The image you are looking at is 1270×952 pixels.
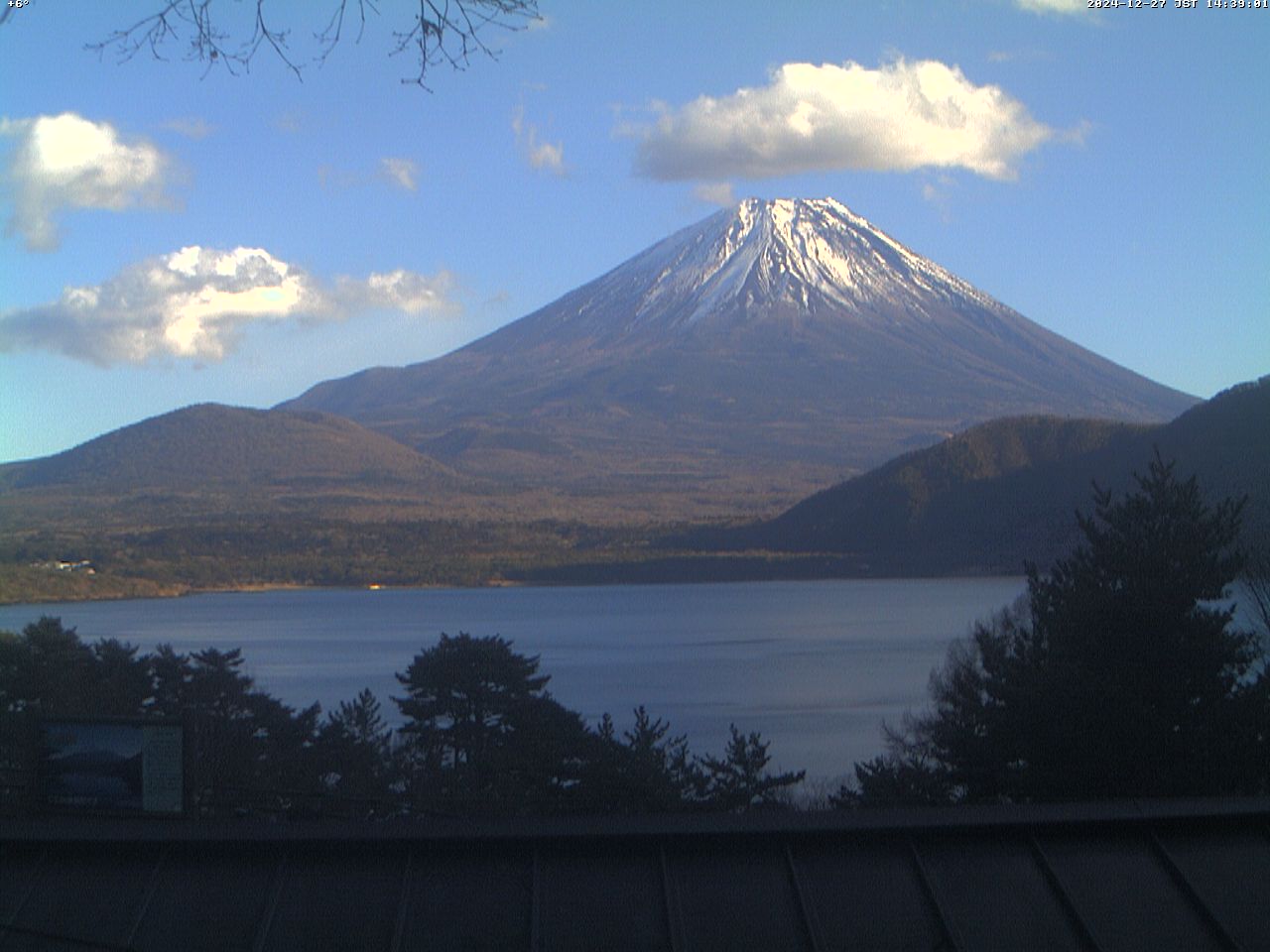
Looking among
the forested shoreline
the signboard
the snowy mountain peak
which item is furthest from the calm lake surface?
the snowy mountain peak

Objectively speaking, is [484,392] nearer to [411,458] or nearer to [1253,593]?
[411,458]

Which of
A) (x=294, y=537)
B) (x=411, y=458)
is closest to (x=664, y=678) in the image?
(x=294, y=537)

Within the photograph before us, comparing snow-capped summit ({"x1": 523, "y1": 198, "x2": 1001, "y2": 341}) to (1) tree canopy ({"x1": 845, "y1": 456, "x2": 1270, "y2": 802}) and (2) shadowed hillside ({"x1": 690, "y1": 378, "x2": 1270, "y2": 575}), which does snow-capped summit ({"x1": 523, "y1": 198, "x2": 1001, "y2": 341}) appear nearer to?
(2) shadowed hillside ({"x1": 690, "y1": 378, "x2": 1270, "y2": 575})

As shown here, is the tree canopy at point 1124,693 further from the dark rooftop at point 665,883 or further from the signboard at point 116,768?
the signboard at point 116,768

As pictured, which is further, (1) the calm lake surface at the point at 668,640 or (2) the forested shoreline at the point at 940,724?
(1) the calm lake surface at the point at 668,640

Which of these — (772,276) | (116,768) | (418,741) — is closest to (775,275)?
(772,276)

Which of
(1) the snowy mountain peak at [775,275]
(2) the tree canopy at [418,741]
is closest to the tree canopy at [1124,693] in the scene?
(2) the tree canopy at [418,741]

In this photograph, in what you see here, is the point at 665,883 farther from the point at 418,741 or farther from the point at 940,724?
the point at 418,741
